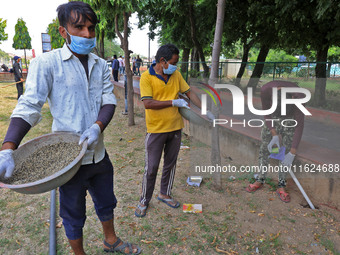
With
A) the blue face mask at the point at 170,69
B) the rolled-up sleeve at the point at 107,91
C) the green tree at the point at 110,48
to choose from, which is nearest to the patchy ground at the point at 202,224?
the rolled-up sleeve at the point at 107,91

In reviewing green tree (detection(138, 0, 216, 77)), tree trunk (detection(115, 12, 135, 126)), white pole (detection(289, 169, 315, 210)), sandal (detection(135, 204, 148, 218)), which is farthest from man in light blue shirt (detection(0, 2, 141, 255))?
green tree (detection(138, 0, 216, 77))

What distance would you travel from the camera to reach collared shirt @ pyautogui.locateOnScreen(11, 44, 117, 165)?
176cm

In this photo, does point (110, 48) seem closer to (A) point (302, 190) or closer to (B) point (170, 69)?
(B) point (170, 69)

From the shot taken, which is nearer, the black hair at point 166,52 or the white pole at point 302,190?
the black hair at point 166,52

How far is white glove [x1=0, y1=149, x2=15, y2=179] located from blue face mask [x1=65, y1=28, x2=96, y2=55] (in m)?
0.87

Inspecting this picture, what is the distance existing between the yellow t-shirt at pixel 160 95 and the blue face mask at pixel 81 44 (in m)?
0.98

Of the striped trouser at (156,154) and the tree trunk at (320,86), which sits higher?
the tree trunk at (320,86)

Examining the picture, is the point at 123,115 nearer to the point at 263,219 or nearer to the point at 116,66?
the point at 263,219

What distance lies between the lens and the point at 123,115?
862 centimetres

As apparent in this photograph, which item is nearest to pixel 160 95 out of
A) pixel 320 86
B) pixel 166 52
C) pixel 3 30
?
pixel 166 52

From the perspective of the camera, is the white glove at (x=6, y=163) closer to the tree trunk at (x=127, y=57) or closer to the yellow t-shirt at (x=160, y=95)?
the yellow t-shirt at (x=160, y=95)

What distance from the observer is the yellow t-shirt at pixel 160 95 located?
9.55 ft

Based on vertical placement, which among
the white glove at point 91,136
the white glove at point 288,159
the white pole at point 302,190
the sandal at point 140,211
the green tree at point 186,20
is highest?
the green tree at point 186,20

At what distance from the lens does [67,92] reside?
75.4 inches
